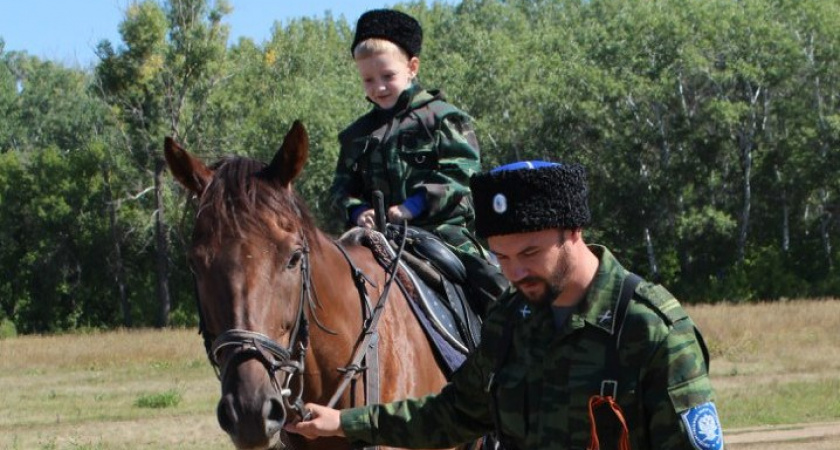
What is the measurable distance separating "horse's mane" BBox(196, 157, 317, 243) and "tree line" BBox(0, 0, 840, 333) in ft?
145

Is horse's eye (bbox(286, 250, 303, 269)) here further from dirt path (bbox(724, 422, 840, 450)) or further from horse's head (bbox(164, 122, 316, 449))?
dirt path (bbox(724, 422, 840, 450))

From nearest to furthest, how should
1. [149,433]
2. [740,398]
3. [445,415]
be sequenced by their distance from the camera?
[445,415] → [149,433] → [740,398]

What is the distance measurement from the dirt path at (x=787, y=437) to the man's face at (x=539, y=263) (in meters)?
9.59

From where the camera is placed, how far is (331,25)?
325ft

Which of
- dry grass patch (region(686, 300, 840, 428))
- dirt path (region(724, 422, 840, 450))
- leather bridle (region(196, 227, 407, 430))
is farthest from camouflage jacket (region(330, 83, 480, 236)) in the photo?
dry grass patch (region(686, 300, 840, 428))

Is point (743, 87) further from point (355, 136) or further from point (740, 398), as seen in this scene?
point (355, 136)

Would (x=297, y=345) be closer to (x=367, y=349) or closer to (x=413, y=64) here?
(x=367, y=349)

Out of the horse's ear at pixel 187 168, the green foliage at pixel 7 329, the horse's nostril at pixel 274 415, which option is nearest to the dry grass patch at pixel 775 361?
the horse's ear at pixel 187 168

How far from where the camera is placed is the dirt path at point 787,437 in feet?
41.5

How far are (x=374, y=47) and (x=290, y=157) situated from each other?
1.31 metres

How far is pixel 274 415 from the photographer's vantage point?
15.0 feet

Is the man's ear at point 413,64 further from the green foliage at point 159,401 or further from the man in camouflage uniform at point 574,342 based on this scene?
the green foliage at point 159,401

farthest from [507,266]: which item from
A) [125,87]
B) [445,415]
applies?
[125,87]

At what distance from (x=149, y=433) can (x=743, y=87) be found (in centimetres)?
4402
